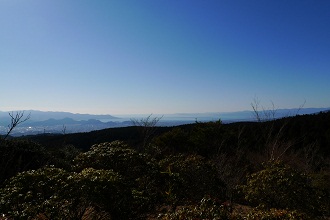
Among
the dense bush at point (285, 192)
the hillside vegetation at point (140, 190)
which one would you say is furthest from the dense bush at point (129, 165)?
the dense bush at point (285, 192)

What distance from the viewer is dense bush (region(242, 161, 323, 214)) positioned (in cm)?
701

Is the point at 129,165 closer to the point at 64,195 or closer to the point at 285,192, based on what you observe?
the point at 64,195

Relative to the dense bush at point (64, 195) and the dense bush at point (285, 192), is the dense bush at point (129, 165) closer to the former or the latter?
the dense bush at point (64, 195)

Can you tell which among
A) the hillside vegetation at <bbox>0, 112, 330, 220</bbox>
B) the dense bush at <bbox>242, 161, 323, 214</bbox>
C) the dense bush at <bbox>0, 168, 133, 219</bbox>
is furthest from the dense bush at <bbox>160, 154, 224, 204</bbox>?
the dense bush at <bbox>0, 168, 133, 219</bbox>

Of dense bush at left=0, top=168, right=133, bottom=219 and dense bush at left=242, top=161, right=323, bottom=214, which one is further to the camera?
dense bush at left=242, top=161, right=323, bottom=214

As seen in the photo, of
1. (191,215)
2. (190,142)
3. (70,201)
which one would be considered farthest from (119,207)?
(190,142)

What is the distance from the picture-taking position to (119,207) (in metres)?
4.77

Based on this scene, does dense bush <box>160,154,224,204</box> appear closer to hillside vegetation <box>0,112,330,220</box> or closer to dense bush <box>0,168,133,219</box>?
hillside vegetation <box>0,112,330,220</box>

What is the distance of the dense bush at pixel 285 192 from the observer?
7.01 metres

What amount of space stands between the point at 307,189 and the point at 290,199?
61 centimetres

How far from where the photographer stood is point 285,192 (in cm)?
709

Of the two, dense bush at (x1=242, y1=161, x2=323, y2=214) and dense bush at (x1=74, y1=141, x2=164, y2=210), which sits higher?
dense bush at (x1=74, y1=141, x2=164, y2=210)

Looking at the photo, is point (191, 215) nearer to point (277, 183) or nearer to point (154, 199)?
point (154, 199)

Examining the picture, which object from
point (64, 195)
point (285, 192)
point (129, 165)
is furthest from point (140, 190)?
point (285, 192)
